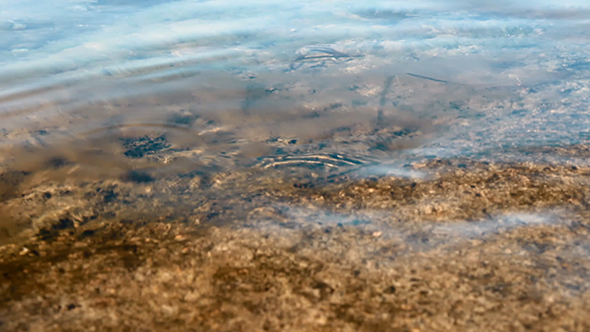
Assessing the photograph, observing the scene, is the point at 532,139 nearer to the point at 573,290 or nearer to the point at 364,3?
the point at 573,290

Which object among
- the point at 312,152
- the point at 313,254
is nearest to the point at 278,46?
the point at 312,152

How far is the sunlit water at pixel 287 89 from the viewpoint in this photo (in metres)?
2.82

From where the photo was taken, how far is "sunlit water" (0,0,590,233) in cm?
282

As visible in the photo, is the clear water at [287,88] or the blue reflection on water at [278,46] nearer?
the clear water at [287,88]

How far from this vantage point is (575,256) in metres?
1.70

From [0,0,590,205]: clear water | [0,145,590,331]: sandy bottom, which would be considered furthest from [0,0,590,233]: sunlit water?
[0,145,590,331]: sandy bottom

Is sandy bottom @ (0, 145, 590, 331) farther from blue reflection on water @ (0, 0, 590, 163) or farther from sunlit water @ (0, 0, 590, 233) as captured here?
blue reflection on water @ (0, 0, 590, 163)

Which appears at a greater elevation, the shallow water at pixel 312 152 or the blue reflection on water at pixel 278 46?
the blue reflection on water at pixel 278 46

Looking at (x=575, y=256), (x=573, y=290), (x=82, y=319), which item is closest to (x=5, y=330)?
(x=82, y=319)

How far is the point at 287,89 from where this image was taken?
3.86 metres


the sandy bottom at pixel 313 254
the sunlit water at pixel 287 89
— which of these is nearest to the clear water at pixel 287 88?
the sunlit water at pixel 287 89

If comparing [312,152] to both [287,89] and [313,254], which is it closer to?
[313,254]

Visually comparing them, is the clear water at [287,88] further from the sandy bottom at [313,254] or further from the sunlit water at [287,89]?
the sandy bottom at [313,254]

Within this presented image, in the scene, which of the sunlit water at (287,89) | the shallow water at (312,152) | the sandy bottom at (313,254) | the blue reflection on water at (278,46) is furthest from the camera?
the blue reflection on water at (278,46)
